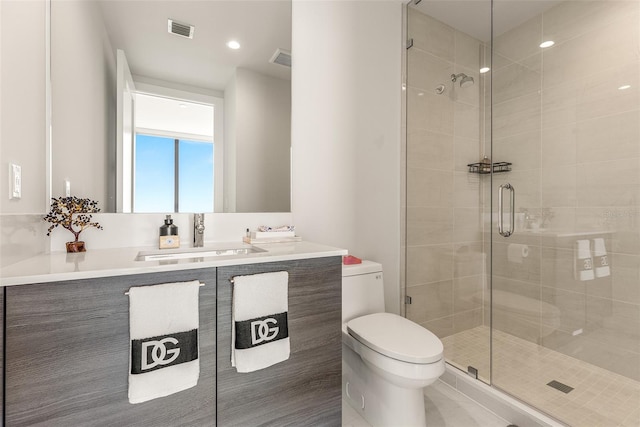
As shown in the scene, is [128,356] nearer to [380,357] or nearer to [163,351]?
[163,351]

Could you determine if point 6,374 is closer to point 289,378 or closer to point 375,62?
point 289,378

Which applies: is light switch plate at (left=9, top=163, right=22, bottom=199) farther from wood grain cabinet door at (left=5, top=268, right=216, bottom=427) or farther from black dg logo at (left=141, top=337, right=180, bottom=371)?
black dg logo at (left=141, top=337, right=180, bottom=371)

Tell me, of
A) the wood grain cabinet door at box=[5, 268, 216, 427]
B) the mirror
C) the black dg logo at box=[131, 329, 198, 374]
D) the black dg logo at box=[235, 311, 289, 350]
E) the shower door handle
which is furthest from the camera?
the shower door handle

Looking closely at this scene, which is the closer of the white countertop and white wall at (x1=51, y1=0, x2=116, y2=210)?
the white countertop

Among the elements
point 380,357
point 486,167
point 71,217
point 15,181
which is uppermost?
point 486,167

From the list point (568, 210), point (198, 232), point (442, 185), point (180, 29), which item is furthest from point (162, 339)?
point (568, 210)

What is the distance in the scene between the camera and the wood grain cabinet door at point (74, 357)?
752 mm

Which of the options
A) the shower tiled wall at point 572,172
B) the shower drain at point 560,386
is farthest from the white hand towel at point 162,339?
the shower tiled wall at point 572,172

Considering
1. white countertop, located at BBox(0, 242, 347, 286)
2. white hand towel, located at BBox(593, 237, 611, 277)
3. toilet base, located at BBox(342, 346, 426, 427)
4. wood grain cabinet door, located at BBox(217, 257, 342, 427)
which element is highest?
white countertop, located at BBox(0, 242, 347, 286)

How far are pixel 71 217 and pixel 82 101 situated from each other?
0.52 meters

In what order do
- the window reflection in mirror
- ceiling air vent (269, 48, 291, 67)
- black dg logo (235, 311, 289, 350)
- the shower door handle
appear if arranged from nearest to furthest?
black dg logo (235, 311, 289, 350), the window reflection in mirror, ceiling air vent (269, 48, 291, 67), the shower door handle

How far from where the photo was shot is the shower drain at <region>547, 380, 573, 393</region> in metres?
1.64

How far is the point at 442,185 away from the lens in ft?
7.34

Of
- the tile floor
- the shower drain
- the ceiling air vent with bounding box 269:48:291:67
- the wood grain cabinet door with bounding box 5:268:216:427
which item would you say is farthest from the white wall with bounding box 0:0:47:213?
the shower drain
